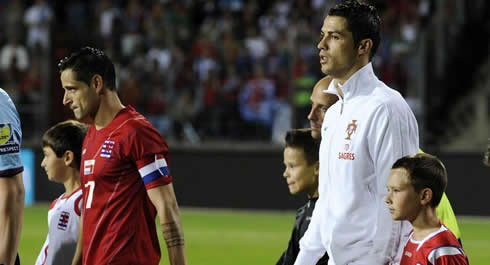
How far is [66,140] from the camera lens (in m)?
6.09

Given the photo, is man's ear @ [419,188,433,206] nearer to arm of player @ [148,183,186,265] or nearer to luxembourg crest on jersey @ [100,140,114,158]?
arm of player @ [148,183,186,265]

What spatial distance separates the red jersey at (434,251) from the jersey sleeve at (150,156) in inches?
47.9

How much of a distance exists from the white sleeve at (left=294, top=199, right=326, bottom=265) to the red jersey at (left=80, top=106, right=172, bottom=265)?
29.0 inches

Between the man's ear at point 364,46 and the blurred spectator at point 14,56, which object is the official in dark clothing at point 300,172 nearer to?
the man's ear at point 364,46

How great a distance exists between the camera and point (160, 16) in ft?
64.7

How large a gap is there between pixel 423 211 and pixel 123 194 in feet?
4.81

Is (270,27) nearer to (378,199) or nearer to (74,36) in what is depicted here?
(74,36)

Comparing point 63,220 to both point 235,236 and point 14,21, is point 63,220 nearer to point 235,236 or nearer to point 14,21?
point 235,236

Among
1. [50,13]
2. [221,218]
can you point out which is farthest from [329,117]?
[50,13]

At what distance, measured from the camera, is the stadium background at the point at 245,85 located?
16.2 metres

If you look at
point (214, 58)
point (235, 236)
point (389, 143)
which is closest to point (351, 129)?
point (389, 143)

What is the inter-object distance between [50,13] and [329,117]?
662 inches

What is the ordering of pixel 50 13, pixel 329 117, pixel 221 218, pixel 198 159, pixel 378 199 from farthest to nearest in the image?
pixel 50 13, pixel 198 159, pixel 221 218, pixel 329 117, pixel 378 199

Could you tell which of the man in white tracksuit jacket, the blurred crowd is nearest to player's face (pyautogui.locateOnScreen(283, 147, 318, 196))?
the man in white tracksuit jacket
